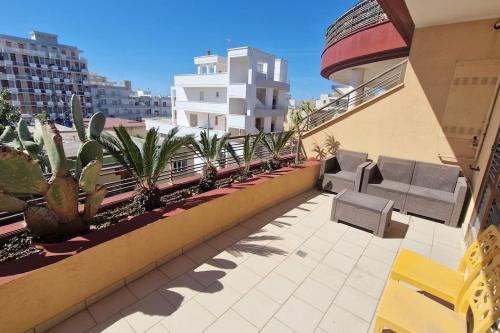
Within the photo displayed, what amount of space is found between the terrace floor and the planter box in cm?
14

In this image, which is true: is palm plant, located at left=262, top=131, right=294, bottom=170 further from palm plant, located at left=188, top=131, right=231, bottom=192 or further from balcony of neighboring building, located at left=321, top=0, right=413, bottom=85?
balcony of neighboring building, located at left=321, top=0, right=413, bottom=85

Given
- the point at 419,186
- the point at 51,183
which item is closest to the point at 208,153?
the point at 51,183

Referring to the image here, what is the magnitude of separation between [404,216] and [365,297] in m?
2.82

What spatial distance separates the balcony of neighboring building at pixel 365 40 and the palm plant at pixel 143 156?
5727 mm

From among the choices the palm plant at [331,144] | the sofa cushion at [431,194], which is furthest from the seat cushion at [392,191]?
the palm plant at [331,144]

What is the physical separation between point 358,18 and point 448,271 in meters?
7.92

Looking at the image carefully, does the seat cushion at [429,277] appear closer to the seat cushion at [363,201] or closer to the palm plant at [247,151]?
the seat cushion at [363,201]

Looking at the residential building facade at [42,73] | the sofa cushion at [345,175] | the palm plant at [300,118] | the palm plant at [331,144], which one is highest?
the residential building facade at [42,73]

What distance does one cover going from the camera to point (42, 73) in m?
45.3

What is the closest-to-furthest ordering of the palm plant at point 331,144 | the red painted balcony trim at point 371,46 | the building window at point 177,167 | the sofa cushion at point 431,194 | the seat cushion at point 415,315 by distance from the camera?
the seat cushion at point 415,315, the building window at point 177,167, the sofa cushion at point 431,194, the red painted balcony trim at point 371,46, the palm plant at point 331,144

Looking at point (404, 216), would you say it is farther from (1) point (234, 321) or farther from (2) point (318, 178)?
(1) point (234, 321)

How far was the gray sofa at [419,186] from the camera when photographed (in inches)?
176

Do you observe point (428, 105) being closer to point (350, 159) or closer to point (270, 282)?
point (350, 159)

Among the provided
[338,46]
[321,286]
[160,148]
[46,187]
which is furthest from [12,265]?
[338,46]
